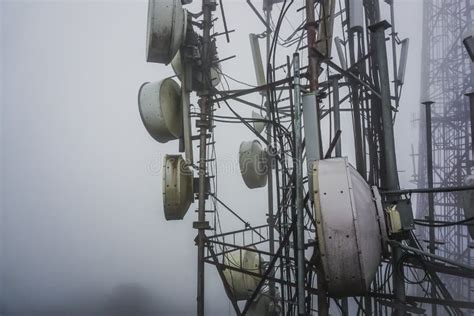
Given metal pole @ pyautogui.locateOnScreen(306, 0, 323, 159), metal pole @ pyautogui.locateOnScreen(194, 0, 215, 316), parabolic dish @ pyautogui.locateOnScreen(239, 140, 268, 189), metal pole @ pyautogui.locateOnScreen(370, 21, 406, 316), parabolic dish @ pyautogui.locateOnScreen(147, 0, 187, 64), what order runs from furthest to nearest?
1. parabolic dish @ pyautogui.locateOnScreen(239, 140, 268, 189)
2. metal pole @ pyautogui.locateOnScreen(194, 0, 215, 316)
3. parabolic dish @ pyautogui.locateOnScreen(147, 0, 187, 64)
4. metal pole @ pyautogui.locateOnScreen(306, 0, 323, 159)
5. metal pole @ pyautogui.locateOnScreen(370, 21, 406, 316)

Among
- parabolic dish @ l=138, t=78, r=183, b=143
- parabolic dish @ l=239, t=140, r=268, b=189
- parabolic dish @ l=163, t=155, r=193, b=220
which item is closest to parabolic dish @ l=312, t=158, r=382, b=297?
parabolic dish @ l=163, t=155, r=193, b=220

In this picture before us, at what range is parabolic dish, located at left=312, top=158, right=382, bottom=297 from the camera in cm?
296

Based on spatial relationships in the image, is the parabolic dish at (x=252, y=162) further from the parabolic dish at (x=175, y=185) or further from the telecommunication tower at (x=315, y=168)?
the parabolic dish at (x=175, y=185)

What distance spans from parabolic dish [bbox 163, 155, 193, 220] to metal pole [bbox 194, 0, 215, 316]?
36 cm

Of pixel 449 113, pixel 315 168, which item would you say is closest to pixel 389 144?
pixel 315 168

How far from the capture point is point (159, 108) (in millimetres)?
6402

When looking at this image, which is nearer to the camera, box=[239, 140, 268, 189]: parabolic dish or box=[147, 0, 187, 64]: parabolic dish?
box=[147, 0, 187, 64]: parabolic dish

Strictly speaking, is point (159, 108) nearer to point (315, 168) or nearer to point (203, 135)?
point (203, 135)

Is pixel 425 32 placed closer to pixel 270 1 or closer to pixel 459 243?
pixel 459 243

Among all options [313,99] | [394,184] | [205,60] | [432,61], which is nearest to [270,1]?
[205,60]

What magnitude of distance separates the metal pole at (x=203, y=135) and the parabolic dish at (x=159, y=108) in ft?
2.10

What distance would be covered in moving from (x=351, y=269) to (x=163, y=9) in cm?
548

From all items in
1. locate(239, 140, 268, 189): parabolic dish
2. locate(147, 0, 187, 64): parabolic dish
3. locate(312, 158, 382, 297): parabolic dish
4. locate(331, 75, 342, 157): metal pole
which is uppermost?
locate(147, 0, 187, 64): parabolic dish

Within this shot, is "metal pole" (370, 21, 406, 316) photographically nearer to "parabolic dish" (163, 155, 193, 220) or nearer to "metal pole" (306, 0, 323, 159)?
"metal pole" (306, 0, 323, 159)
